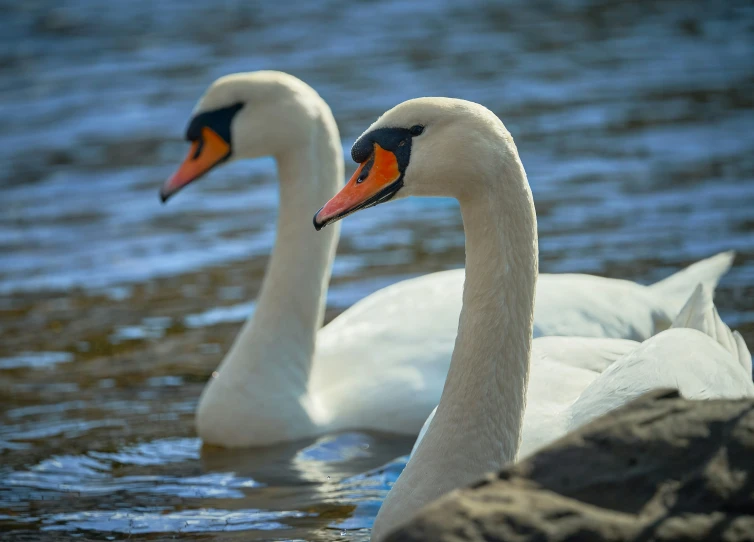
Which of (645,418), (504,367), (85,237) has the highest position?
(645,418)

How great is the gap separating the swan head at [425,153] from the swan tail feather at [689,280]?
103 inches

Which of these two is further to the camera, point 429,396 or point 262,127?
point 262,127

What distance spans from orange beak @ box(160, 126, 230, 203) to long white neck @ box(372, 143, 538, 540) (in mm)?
2634

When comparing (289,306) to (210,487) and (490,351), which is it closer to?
(210,487)

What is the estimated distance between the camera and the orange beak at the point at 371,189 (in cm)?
362

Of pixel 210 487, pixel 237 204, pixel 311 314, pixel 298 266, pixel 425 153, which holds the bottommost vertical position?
pixel 237 204

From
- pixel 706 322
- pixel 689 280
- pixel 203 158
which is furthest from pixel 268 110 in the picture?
pixel 706 322

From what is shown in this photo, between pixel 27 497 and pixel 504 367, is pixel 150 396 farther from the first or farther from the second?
pixel 504 367

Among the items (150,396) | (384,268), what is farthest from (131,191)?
(150,396)

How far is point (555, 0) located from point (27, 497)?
14259 millimetres

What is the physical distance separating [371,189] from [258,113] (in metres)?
2.35

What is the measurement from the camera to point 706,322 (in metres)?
4.47

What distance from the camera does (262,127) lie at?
584cm

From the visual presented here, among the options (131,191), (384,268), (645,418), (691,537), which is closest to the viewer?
(691,537)
